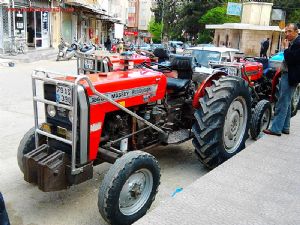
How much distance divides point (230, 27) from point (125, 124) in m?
30.7

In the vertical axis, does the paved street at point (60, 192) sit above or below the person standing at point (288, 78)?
below

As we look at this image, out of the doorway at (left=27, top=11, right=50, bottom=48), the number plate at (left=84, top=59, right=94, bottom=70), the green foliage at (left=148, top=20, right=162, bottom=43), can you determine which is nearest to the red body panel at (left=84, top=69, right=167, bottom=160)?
the number plate at (left=84, top=59, right=94, bottom=70)

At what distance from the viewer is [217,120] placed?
16.2ft

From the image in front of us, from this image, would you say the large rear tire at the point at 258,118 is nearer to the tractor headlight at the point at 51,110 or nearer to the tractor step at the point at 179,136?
the tractor step at the point at 179,136

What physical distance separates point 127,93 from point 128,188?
114 cm

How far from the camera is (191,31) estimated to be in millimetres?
49344

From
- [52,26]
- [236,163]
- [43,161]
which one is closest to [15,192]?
[43,161]

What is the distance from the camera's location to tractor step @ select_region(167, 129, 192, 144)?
514 cm

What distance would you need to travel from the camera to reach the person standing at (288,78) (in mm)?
5660

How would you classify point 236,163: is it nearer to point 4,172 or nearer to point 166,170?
point 166,170

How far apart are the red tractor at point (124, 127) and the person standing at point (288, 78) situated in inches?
28.0

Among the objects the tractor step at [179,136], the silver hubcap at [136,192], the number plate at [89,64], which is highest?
the number plate at [89,64]

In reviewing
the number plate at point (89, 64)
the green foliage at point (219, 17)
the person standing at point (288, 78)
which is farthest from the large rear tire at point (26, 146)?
the green foliage at point (219, 17)

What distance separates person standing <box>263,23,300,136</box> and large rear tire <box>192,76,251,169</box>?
0.81 metres
